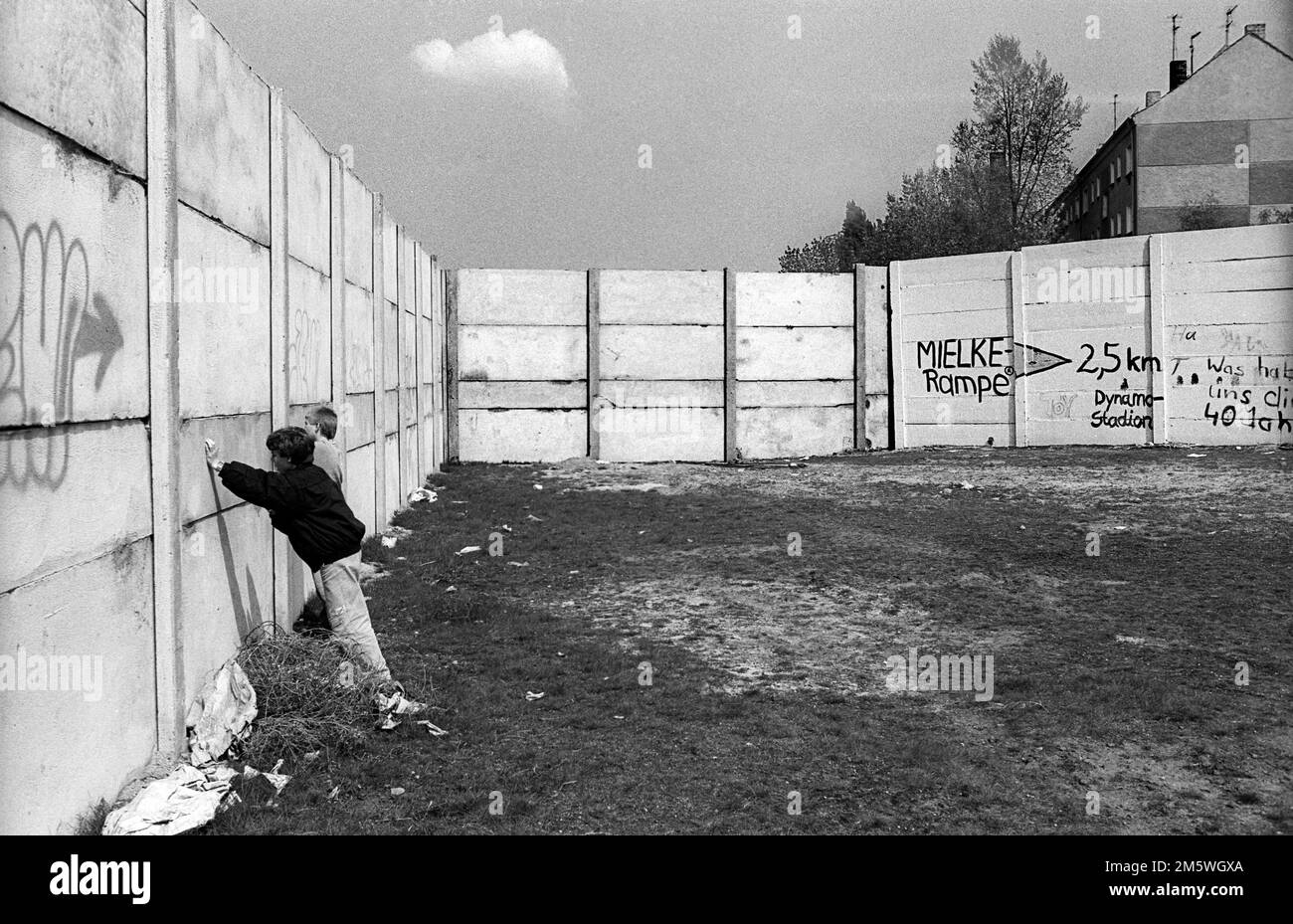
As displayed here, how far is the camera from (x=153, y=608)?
4.27 metres

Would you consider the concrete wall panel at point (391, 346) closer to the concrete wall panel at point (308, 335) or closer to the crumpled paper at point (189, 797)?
the concrete wall panel at point (308, 335)

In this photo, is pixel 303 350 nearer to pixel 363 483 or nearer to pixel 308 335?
pixel 308 335

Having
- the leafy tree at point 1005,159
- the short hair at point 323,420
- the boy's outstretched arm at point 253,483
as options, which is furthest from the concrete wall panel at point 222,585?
the leafy tree at point 1005,159

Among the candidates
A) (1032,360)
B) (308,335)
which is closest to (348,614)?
(308,335)

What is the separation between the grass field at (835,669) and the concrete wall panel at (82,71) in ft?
8.45

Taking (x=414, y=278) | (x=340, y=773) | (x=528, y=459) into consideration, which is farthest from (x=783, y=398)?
(x=340, y=773)

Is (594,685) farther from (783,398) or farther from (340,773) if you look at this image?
(783,398)

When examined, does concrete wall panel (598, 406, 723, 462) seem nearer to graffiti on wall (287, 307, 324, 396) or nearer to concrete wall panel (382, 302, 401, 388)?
concrete wall panel (382, 302, 401, 388)

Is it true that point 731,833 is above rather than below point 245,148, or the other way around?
below

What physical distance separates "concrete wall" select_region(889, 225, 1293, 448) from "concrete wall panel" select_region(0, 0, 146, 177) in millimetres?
15892

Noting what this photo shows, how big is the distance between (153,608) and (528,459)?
49.3ft

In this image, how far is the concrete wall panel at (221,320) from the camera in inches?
185

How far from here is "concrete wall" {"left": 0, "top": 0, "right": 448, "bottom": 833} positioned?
10.6 ft

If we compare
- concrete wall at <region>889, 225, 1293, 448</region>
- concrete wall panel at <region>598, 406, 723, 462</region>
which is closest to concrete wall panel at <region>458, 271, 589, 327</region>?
concrete wall panel at <region>598, 406, 723, 462</region>
